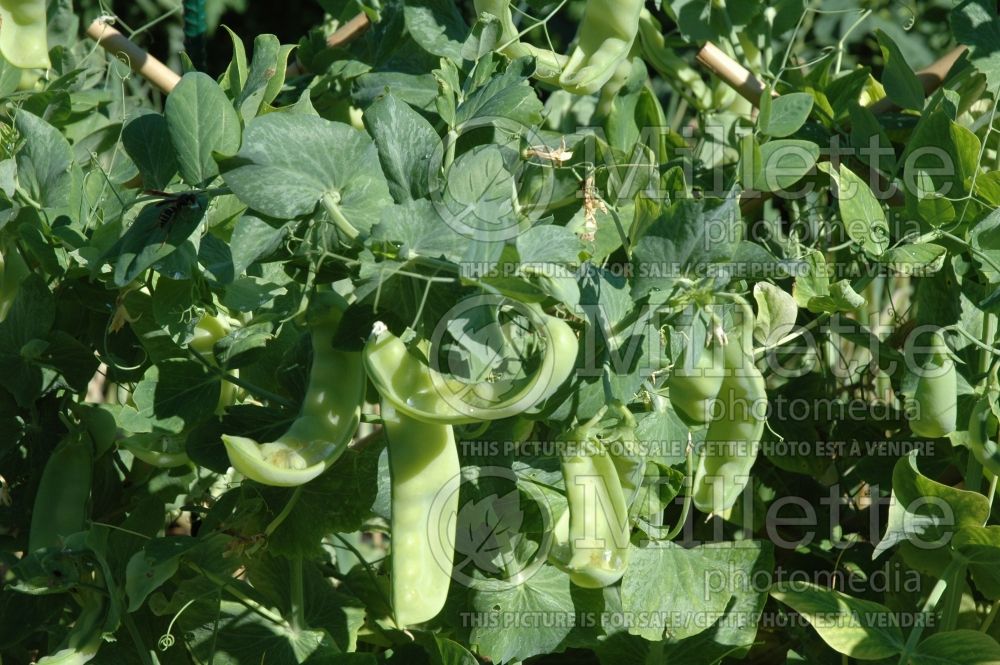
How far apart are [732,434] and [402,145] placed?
0.28 m

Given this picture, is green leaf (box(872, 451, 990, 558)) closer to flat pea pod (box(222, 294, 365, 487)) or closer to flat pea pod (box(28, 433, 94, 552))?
flat pea pod (box(222, 294, 365, 487))

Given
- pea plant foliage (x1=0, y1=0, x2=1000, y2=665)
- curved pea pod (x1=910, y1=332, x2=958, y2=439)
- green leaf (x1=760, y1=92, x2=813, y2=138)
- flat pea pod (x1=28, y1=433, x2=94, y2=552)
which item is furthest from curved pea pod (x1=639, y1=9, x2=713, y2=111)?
flat pea pod (x1=28, y1=433, x2=94, y2=552)

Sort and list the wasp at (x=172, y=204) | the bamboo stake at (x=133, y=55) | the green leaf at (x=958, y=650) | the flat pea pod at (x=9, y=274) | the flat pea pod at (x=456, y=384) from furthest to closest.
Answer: the bamboo stake at (x=133, y=55) → the flat pea pod at (x=9, y=274) → the green leaf at (x=958, y=650) → the wasp at (x=172, y=204) → the flat pea pod at (x=456, y=384)

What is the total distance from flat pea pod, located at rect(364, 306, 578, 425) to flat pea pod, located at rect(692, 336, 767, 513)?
15 centimetres

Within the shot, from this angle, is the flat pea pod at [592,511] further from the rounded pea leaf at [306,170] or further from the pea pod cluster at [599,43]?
the pea pod cluster at [599,43]

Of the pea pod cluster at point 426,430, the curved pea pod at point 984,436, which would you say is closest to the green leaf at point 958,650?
the curved pea pod at point 984,436

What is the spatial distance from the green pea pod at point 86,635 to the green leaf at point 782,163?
621mm

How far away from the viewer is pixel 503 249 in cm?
56

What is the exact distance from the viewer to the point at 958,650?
77cm

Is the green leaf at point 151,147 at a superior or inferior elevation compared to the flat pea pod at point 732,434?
superior

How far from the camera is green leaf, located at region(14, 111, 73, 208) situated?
81cm

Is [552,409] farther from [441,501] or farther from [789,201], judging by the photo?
[789,201]

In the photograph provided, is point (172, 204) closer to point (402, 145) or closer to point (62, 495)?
point (402, 145)

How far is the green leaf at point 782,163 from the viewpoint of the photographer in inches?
35.1
